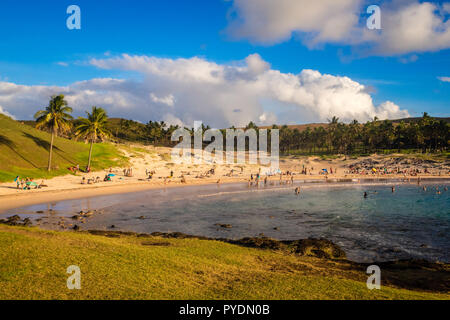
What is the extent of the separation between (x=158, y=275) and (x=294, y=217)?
24982 mm

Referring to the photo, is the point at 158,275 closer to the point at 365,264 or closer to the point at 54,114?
the point at 365,264

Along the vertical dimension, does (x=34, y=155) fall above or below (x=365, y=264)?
above

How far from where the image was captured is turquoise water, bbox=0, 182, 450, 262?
23456 mm

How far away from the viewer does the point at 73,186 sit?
164 ft

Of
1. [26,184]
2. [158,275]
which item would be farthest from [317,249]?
[26,184]

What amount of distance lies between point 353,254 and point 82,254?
17.3 meters

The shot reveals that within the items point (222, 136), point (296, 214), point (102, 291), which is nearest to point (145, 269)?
point (102, 291)

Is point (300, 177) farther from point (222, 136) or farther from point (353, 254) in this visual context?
point (222, 136)

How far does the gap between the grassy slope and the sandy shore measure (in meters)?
3.51

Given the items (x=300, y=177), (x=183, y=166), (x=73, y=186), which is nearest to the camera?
(x=73, y=186)

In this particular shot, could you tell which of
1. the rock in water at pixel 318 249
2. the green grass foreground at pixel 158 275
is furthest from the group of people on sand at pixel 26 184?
the rock in water at pixel 318 249

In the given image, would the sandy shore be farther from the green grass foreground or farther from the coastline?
the green grass foreground

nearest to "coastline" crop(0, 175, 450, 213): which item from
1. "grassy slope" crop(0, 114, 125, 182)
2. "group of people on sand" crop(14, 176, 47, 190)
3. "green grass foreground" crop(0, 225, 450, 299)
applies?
"group of people on sand" crop(14, 176, 47, 190)

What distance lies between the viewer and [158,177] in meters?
70.7
